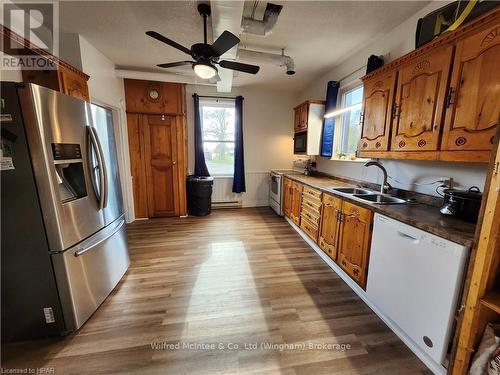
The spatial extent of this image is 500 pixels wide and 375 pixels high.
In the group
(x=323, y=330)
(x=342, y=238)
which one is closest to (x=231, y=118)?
(x=342, y=238)

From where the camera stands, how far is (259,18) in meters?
2.16

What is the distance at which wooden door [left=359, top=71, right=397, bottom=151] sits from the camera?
1975 mm

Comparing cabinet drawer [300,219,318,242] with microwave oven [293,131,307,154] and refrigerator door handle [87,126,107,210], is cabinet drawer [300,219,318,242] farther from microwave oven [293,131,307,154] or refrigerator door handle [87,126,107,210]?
refrigerator door handle [87,126,107,210]

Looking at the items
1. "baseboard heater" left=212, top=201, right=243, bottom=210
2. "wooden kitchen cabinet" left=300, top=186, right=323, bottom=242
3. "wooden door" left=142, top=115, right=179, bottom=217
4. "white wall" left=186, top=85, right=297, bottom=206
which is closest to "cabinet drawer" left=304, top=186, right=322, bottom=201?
"wooden kitchen cabinet" left=300, top=186, right=323, bottom=242

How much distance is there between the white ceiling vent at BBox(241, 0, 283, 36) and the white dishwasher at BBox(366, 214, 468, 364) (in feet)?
6.83

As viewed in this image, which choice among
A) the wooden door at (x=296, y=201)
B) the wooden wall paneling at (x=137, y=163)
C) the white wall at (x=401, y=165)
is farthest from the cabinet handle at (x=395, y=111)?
the wooden wall paneling at (x=137, y=163)

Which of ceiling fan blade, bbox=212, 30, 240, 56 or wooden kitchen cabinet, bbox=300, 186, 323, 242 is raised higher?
ceiling fan blade, bbox=212, 30, 240, 56

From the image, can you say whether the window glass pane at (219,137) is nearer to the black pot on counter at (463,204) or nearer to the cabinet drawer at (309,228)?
the cabinet drawer at (309,228)

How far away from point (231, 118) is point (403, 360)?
4464mm

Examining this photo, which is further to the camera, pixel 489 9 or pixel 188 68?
pixel 188 68

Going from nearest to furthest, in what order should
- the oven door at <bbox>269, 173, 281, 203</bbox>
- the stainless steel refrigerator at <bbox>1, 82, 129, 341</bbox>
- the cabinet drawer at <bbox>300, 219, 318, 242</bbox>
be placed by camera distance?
the stainless steel refrigerator at <bbox>1, 82, 129, 341</bbox>, the cabinet drawer at <bbox>300, 219, 318, 242</bbox>, the oven door at <bbox>269, 173, 281, 203</bbox>

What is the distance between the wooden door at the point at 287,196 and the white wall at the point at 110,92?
9.53ft

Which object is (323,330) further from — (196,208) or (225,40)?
(196,208)

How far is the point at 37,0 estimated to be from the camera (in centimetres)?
191
